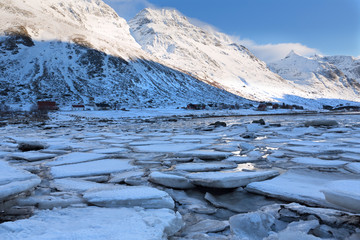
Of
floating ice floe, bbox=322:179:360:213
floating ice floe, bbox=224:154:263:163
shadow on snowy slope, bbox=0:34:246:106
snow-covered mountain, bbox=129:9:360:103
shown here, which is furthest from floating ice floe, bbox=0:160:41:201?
snow-covered mountain, bbox=129:9:360:103

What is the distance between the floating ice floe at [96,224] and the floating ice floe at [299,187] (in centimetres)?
98

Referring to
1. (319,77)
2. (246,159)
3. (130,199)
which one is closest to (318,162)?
(246,159)

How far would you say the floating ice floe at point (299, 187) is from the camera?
1974 millimetres

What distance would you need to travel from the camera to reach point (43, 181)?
8.61 ft

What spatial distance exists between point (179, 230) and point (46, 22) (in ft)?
276

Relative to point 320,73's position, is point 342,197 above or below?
below

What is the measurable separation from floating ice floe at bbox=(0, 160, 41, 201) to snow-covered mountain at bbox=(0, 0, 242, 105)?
4269cm

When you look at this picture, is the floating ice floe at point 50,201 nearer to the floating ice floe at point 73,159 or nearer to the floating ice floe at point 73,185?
the floating ice floe at point 73,185

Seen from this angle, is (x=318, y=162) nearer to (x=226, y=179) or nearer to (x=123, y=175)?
(x=226, y=179)

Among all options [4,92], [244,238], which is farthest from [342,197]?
[4,92]

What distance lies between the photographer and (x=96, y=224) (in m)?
1.49

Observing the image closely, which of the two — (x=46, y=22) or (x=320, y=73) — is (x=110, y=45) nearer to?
(x=46, y=22)

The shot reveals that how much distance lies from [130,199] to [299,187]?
1603mm

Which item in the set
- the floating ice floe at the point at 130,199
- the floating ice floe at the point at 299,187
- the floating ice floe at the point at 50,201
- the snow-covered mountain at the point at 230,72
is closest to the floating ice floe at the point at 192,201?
the floating ice floe at the point at 130,199
